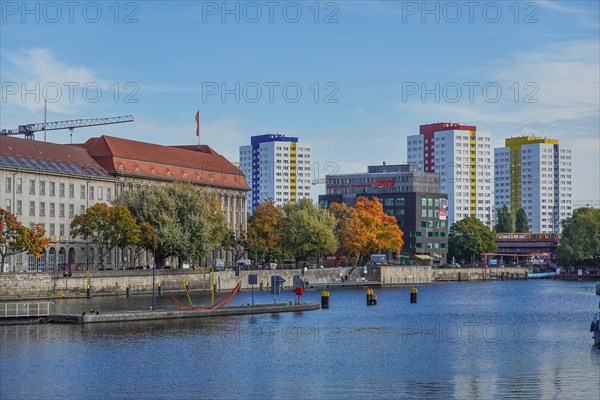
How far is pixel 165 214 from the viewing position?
16412 centimetres

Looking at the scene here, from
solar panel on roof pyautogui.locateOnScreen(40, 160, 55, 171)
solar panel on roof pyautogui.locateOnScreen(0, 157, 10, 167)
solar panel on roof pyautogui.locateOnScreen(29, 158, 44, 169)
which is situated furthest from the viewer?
solar panel on roof pyautogui.locateOnScreen(40, 160, 55, 171)

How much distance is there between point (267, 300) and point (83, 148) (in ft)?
209

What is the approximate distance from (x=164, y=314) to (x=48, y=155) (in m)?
76.3

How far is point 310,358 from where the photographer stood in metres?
78.1

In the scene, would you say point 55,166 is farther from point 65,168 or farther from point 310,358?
point 310,358

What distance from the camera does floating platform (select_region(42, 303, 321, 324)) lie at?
325 feet

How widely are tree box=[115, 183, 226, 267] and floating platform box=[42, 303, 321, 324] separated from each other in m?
42.4

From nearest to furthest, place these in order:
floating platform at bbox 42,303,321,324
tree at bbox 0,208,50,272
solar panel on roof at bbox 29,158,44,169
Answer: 1. floating platform at bbox 42,303,321,324
2. tree at bbox 0,208,50,272
3. solar panel on roof at bbox 29,158,44,169

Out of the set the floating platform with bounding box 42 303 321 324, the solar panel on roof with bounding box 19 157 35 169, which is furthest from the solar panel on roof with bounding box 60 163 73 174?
the floating platform with bounding box 42 303 321 324

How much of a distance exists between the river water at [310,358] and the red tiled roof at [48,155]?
51901 millimetres

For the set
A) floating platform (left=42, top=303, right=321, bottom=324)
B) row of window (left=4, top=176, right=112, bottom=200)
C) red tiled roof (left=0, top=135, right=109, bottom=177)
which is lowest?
floating platform (left=42, top=303, right=321, bottom=324)

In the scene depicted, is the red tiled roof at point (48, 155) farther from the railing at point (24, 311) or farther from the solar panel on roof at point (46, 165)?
the railing at point (24, 311)

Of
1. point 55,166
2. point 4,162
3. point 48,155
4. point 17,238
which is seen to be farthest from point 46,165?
point 17,238

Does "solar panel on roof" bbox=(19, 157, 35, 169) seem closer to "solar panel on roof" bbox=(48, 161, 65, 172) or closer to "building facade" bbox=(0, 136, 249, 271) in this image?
"building facade" bbox=(0, 136, 249, 271)
